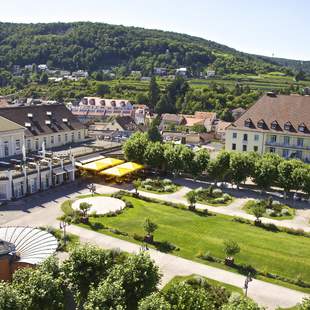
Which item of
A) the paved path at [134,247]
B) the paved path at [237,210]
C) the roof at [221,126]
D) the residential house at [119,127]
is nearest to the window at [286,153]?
the paved path at [237,210]

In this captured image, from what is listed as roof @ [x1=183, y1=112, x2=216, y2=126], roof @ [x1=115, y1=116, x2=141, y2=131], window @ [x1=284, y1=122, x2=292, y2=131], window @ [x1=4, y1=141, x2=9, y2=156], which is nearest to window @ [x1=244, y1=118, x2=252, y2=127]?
window @ [x1=284, y1=122, x2=292, y2=131]

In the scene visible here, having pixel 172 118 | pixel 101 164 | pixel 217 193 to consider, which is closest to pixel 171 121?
pixel 172 118

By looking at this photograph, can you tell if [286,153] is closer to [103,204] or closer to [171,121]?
[103,204]

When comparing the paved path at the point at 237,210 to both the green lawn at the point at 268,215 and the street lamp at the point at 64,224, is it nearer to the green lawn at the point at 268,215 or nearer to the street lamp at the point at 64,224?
the green lawn at the point at 268,215

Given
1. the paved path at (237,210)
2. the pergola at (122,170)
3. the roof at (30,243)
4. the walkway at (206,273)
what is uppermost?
the pergola at (122,170)

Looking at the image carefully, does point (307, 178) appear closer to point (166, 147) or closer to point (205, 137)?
point (166, 147)
